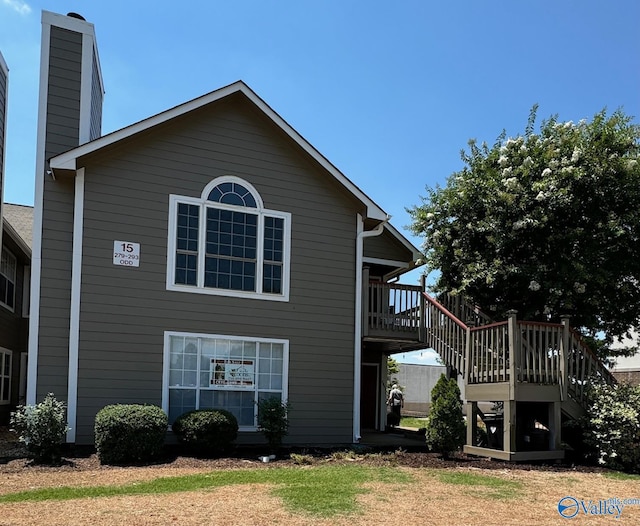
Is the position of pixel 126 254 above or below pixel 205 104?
below

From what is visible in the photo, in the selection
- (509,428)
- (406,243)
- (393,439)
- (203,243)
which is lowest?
(393,439)

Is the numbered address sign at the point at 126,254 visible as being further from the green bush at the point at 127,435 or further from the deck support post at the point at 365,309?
the deck support post at the point at 365,309

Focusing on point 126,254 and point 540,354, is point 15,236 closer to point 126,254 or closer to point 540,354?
point 126,254

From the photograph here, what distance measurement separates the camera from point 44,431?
1115 cm

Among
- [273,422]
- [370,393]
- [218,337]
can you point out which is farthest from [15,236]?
[370,393]

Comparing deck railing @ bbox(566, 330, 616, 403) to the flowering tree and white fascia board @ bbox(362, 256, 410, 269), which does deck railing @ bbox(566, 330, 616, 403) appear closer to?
the flowering tree

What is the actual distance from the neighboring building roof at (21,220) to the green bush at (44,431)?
875 centimetres

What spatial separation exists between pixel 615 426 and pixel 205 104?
1007 centimetres

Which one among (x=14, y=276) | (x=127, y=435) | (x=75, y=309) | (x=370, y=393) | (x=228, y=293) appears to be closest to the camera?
(x=127, y=435)

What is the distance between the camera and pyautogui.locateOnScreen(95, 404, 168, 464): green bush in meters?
11.3

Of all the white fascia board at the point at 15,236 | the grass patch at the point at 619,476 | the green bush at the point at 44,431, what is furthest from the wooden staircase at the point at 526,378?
the white fascia board at the point at 15,236

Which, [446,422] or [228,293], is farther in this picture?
[228,293]

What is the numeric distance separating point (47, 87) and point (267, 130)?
15.1 feet

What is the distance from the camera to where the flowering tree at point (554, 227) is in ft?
45.8
